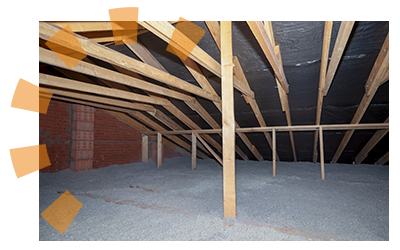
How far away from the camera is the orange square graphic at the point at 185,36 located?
2.34 meters

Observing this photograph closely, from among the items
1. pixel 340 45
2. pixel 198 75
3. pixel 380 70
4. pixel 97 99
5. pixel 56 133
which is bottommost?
pixel 56 133

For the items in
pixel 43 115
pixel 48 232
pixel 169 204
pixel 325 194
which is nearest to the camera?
pixel 48 232

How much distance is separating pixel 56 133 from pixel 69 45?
4.07m

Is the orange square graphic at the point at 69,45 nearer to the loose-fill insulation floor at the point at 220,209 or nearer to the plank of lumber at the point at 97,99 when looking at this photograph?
the plank of lumber at the point at 97,99

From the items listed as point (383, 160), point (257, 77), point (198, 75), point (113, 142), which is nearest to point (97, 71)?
point (198, 75)

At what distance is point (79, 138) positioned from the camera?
570cm

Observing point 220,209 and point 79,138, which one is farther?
point 79,138

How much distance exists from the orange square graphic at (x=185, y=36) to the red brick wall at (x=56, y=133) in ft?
14.1


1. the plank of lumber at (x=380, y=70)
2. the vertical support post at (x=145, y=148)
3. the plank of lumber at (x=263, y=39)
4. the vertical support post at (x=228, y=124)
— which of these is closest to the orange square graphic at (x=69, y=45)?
the vertical support post at (x=228, y=124)

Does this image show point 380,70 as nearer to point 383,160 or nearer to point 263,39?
point 263,39

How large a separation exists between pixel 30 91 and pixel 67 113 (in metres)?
1.92

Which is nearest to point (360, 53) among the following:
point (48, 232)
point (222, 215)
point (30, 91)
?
point (222, 215)

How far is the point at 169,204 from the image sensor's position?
9.83 ft

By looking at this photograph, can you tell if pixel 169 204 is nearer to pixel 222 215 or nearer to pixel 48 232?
pixel 222 215
